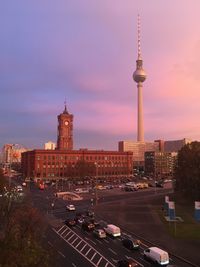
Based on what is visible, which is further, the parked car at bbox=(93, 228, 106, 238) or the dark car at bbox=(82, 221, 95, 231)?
the dark car at bbox=(82, 221, 95, 231)

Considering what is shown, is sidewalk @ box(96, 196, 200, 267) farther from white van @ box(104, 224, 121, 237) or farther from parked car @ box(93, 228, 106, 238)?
parked car @ box(93, 228, 106, 238)

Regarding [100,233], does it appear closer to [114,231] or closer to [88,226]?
[114,231]

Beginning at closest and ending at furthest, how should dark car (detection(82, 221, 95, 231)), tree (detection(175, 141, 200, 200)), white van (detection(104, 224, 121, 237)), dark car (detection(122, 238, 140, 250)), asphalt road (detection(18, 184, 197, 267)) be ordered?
asphalt road (detection(18, 184, 197, 267))
dark car (detection(122, 238, 140, 250))
white van (detection(104, 224, 121, 237))
dark car (detection(82, 221, 95, 231))
tree (detection(175, 141, 200, 200))

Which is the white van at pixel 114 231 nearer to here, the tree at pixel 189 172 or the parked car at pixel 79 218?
the parked car at pixel 79 218

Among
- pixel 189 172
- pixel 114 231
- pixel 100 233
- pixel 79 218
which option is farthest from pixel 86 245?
pixel 189 172

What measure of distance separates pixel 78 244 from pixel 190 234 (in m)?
18.5

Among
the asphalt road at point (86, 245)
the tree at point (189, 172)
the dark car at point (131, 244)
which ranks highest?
the tree at point (189, 172)

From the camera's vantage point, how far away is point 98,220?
69.4m

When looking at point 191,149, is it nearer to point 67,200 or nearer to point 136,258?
point 67,200

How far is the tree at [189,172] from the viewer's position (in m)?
94.0

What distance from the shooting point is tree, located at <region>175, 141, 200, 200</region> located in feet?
308

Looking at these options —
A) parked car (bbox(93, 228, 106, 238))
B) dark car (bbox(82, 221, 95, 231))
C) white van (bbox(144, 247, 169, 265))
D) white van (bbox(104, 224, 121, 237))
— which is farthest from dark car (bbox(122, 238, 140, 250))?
dark car (bbox(82, 221, 95, 231))

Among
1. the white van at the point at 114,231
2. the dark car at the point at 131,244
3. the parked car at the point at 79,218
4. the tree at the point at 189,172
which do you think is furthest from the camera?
the tree at the point at 189,172

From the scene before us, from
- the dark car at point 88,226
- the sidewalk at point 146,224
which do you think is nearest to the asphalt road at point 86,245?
the sidewalk at point 146,224
